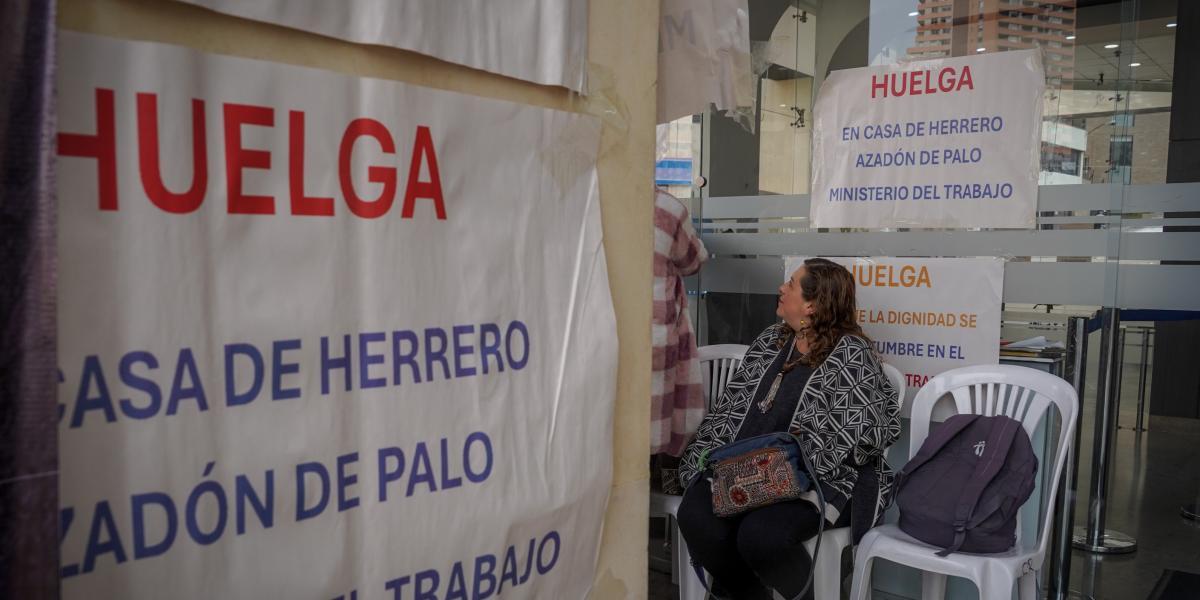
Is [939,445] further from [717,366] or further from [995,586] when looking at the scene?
[717,366]

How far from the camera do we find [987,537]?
102 inches

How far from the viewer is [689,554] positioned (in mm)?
3092

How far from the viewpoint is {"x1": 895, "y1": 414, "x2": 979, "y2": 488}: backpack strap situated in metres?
2.77

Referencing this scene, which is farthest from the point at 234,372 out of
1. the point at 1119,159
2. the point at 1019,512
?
the point at 1119,159

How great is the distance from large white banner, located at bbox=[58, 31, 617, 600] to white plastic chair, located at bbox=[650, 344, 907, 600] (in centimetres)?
181

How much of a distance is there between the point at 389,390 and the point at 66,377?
345 mm

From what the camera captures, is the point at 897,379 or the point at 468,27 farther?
the point at 897,379

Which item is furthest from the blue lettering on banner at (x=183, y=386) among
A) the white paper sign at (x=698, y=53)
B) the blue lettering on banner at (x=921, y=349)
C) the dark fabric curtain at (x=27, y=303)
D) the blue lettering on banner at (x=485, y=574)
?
the blue lettering on banner at (x=921, y=349)

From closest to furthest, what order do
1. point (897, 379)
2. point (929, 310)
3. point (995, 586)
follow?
point (995, 586) → point (897, 379) → point (929, 310)

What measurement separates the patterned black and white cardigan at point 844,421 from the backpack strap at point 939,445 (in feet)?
0.47

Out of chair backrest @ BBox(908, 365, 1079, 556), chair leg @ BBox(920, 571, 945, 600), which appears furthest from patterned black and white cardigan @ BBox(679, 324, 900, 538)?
chair leg @ BBox(920, 571, 945, 600)

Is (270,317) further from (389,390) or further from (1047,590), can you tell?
(1047,590)

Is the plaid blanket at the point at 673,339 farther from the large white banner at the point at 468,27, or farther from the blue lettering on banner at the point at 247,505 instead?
the blue lettering on banner at the point at 247,505

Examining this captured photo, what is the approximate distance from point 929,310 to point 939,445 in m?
0.85
